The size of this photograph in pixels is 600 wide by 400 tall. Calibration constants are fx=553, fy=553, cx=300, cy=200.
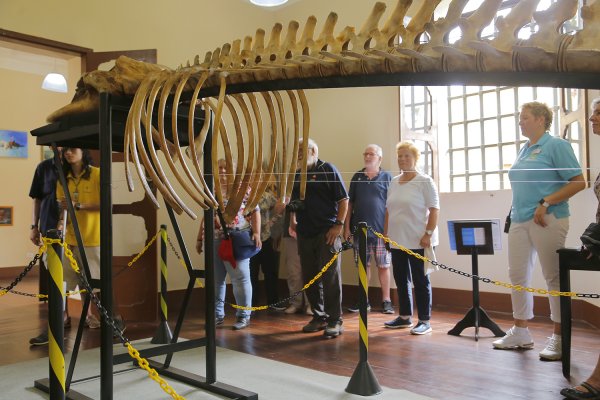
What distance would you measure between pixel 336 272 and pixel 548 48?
10.3 ft

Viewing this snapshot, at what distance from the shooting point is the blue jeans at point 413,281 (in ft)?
14.8

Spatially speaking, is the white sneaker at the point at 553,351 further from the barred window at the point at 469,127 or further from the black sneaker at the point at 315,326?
the barred window at the point at 469,127

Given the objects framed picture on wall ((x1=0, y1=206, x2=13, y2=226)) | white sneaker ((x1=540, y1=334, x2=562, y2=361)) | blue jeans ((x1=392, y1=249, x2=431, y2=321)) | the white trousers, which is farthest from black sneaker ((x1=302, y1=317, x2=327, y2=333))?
framed picture on wall ((x1=0, y1=206, x2=13, y2=226))

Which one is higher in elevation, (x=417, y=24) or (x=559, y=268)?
(x=417, y=24)

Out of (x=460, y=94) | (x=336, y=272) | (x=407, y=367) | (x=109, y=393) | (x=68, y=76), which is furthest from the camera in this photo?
(x=68, y=76)

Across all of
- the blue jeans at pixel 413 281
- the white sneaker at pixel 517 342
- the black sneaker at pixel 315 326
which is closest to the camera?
the white sneaker at pixel 517 342

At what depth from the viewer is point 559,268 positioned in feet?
10.9

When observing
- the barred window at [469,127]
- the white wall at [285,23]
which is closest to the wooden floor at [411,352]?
the white wall at [285,23]

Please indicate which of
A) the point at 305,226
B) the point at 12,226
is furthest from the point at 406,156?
the point at 12,226

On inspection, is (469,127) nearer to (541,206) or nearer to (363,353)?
(541,206)

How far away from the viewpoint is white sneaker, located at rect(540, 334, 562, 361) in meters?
3.55

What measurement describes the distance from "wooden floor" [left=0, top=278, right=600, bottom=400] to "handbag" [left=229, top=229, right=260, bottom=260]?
661mm

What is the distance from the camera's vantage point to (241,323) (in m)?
4.90

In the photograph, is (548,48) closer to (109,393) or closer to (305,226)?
(109,393)
